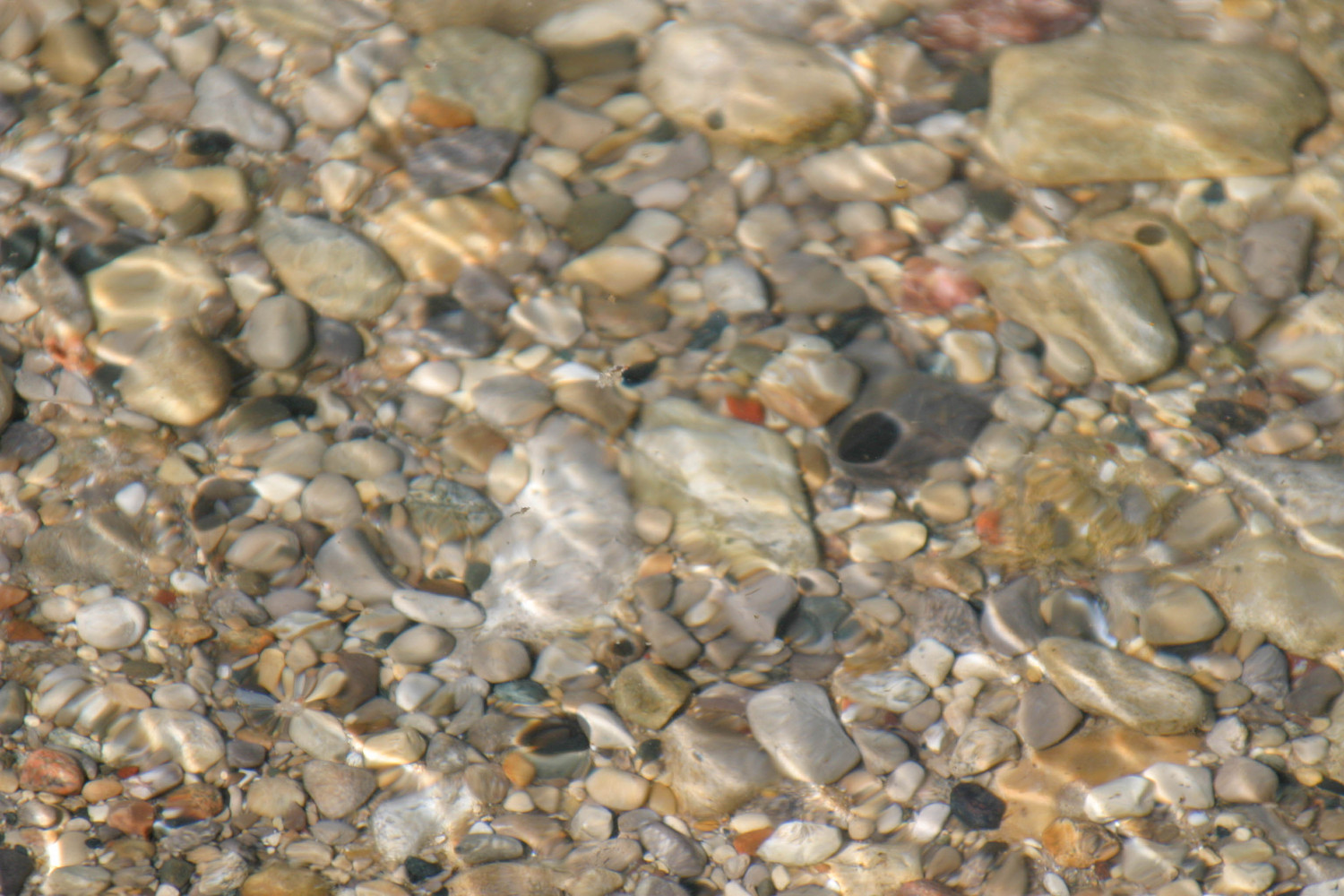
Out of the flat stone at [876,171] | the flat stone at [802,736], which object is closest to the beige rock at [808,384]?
the flat stone at [876,171]

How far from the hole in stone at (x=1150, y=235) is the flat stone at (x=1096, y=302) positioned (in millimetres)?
77

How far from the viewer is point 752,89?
3545 millimetres

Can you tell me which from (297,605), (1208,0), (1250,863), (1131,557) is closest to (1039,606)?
(1131,557)

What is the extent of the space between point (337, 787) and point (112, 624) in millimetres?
748

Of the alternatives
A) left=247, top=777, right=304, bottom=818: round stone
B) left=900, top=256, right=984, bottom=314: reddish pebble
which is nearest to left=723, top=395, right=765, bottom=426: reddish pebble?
left=900, top=256, right=984, bottom=314: reddish pebble

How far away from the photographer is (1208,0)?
3.88 metres

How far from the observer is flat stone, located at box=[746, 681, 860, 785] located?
2400 mm

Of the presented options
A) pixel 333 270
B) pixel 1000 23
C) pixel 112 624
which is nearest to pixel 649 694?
pixel 112 624

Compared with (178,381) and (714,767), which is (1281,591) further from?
(178,381)

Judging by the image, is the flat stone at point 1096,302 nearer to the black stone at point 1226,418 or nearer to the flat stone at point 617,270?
the black stone at point 1226,418

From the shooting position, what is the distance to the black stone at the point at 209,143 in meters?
3.46

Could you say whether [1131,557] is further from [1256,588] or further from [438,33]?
[438,33]

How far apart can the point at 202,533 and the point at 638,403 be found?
124cm

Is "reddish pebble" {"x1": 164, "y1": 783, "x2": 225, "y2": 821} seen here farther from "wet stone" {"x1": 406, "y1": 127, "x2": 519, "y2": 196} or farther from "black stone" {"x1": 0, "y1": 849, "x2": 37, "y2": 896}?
"wet stone" {"x1": 406, "y1": 127, "x2": 519, "y2": 196}
